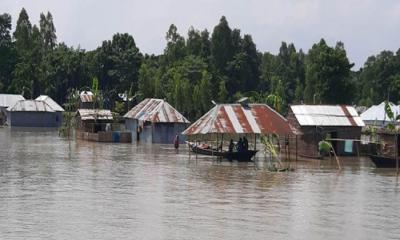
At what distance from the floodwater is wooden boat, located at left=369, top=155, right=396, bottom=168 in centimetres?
58

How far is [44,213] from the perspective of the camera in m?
22.0

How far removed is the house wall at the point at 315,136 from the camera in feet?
143

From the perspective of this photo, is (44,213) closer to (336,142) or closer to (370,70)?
(336,142)

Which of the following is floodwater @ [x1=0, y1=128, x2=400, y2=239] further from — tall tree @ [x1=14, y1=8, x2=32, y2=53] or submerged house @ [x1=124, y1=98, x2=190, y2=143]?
tall tree @ [x1=14, y1=8, x2=32, y2=53]

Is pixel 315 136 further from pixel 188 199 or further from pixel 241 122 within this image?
pixel 188 199

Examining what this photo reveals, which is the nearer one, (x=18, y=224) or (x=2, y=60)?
(x=18, y=224)

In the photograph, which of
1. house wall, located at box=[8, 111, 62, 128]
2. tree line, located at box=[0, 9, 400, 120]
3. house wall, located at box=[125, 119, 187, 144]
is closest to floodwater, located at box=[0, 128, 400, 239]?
house wall, located at box=[125, 119, 187, 144]

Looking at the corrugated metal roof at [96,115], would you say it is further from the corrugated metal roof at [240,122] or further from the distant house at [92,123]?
the corrugated metal roof at [240,122]

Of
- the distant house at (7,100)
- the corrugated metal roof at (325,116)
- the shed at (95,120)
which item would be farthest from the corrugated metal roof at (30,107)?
the corrugated metal roof at (325,116)

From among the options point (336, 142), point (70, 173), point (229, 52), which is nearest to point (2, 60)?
point (229, 52)

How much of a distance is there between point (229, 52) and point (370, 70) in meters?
25.8

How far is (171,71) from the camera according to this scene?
85.9 metres

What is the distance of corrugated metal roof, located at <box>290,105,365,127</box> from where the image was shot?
43.9 m

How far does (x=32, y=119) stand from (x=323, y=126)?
39462mm
